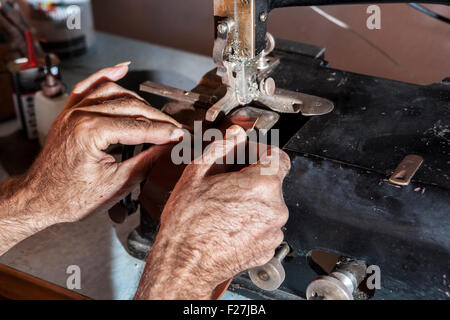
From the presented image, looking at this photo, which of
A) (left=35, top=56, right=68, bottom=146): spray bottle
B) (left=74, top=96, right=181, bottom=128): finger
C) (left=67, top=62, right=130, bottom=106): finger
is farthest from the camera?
(left=35, top=56, right=68, bottom=146): spray bottle

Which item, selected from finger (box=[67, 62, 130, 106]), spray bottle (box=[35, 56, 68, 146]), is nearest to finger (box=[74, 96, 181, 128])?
finger (box=[67, 62, 130, 106])

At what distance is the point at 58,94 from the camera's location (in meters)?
1.51

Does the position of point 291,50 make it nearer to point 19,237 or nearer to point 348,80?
point 348,80

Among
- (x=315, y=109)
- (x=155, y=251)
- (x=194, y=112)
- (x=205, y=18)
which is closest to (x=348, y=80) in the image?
(x=315, y=109)

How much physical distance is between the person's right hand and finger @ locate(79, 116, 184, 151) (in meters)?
0.16

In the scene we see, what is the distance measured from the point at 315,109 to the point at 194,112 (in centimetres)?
28

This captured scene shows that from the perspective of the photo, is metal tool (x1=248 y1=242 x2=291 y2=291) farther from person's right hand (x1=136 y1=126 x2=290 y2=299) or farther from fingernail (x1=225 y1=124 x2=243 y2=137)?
fingernail (x1=225 y1=124 x2=243 y2=137)

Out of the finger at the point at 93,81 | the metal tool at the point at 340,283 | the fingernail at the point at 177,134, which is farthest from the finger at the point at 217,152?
the finger at the point at 93,81

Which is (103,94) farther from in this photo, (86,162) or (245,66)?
(245,66)

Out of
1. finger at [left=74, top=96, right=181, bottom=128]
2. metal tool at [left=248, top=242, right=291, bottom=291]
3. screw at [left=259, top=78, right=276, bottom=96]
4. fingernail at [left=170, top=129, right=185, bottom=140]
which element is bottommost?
metal tool at [left=248, top=242, right=291, bottom=291]

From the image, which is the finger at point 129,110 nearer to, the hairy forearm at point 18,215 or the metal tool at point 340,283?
the hairy forearm at point 18,215

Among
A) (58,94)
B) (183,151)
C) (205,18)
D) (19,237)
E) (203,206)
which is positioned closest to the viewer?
(203,206)

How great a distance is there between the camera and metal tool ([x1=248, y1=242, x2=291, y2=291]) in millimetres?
931

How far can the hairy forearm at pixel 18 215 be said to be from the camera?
1068mm
